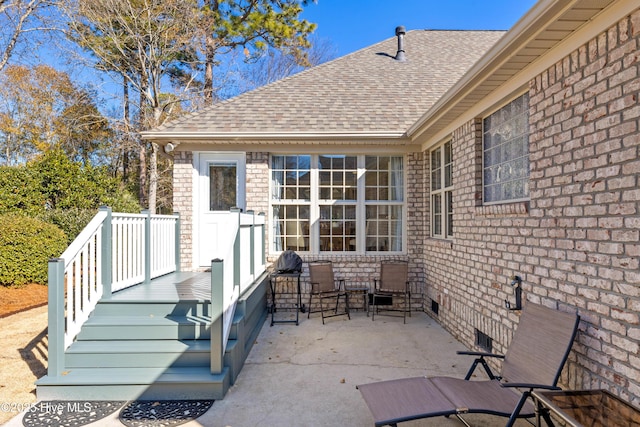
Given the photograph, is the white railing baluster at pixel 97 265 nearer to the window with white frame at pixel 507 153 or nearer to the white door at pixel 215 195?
the white door at pixel 215 195

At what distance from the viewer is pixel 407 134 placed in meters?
6.35

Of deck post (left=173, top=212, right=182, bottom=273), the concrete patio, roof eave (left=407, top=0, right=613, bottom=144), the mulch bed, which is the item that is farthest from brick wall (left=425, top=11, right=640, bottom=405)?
the mulch bed

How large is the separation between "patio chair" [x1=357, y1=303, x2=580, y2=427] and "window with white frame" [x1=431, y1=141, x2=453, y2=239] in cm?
283

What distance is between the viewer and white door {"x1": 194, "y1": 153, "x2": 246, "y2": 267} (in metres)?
6.86

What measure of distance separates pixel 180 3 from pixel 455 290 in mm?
12465

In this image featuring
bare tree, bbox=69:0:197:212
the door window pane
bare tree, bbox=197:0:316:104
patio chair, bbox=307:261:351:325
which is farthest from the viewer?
bare tree, bbox=197:0:316:104

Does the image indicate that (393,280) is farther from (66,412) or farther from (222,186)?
(66,412)

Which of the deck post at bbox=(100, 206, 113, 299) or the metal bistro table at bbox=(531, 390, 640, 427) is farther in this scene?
the deck post at bbox=(100, 206, 113, 299)

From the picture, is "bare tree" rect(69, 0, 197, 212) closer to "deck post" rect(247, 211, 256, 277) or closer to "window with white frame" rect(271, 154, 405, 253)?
"window with white frame" rect(271, 154, 405, 253)

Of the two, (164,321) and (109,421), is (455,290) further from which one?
(109,421)

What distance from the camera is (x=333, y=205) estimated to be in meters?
7.04

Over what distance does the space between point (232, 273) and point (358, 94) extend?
16.8ft

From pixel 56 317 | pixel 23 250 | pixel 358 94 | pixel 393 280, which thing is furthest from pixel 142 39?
pixel 56 317

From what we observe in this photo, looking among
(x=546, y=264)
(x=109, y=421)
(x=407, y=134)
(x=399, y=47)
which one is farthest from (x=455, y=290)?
(x=399, y=47)
